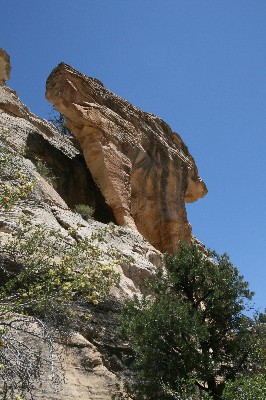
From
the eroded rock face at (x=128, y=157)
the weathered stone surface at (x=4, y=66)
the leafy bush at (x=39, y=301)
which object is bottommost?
the leafy bush at (x=39, y=301)

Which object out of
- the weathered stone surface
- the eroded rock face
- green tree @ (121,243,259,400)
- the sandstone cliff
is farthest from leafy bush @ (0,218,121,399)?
the weathered stone surface

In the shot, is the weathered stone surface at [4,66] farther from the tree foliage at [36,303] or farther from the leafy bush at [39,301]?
the leafy bush at [39,301]

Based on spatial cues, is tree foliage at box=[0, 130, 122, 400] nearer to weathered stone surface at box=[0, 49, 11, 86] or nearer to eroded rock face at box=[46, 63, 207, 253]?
eroded rock face at box=[46, 63, 207, 253]

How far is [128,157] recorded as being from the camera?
2456 cm

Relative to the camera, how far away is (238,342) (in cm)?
1211

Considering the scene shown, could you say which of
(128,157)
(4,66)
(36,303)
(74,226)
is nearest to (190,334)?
(36,303)

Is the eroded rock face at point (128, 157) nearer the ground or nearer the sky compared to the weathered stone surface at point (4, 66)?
nearer the ground

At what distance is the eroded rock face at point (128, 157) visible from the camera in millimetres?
22906

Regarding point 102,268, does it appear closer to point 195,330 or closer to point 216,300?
point 195,330

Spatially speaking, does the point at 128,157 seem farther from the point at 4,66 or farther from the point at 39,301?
the point at 39,301

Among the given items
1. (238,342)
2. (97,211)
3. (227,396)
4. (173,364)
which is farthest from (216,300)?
(97,211)

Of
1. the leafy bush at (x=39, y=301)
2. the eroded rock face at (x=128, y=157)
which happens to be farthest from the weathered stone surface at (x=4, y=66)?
the leafy bush at (x=39, y=301)

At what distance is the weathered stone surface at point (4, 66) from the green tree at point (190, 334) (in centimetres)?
2382

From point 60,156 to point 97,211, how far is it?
12.5 ft
